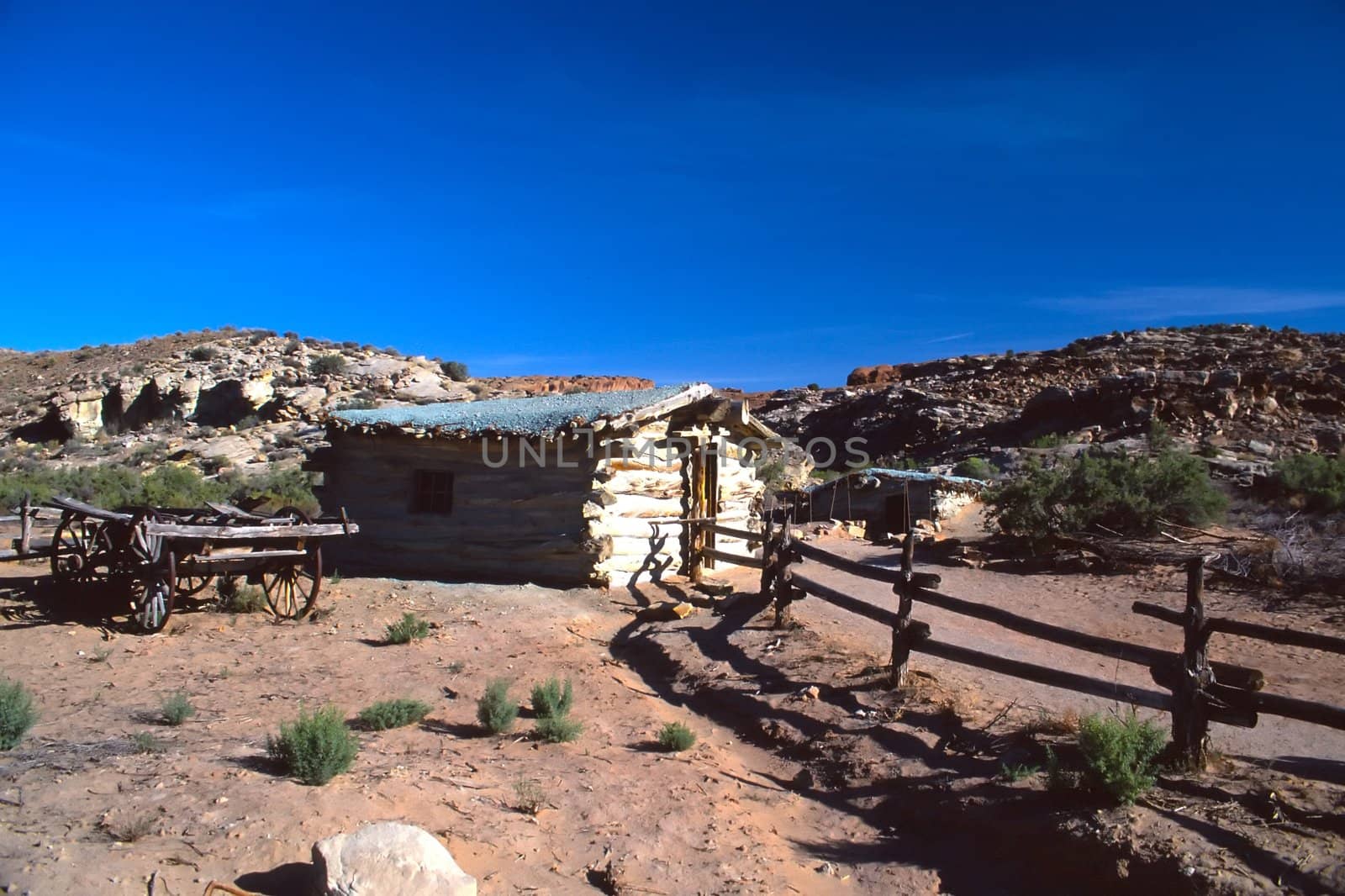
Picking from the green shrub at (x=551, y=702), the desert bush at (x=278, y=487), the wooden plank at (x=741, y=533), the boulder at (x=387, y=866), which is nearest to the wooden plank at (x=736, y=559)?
the wooden plank at (x=741, y=533)

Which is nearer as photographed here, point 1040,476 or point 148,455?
point 1040,476

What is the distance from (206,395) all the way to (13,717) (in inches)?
1353

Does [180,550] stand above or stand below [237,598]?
above

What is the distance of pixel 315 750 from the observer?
551cm

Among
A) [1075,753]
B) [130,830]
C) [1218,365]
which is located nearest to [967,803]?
[1075,753]

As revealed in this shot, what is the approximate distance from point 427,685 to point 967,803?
17.1ft

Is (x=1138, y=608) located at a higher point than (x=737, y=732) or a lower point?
higher

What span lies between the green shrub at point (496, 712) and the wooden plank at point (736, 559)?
4613mm

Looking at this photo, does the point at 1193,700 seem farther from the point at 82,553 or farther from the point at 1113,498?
the point at 82,553

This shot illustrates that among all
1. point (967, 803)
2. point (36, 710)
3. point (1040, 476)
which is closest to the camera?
point (967, 803)

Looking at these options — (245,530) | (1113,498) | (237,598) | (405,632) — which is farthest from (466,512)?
(1113,498)

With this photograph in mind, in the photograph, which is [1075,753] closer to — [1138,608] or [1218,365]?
[1138,608]

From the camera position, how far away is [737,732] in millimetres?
7555

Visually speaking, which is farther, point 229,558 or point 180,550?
point 229,558
